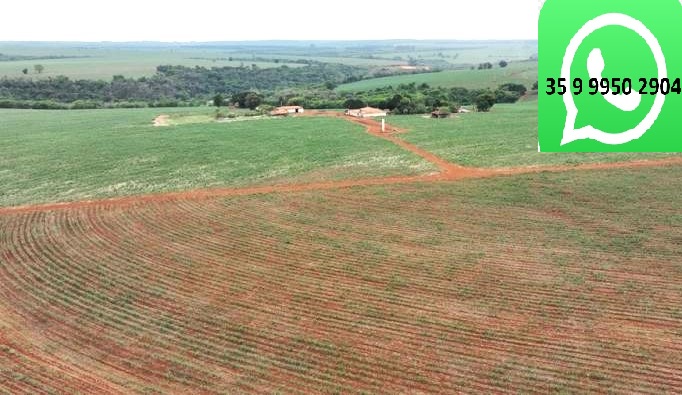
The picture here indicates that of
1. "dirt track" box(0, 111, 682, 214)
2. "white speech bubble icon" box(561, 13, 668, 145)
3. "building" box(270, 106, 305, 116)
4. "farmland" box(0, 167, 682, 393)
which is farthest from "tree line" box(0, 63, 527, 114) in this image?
"farmland" box(0, 167, 682, 393)

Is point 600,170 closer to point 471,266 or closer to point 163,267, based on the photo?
point 471,266

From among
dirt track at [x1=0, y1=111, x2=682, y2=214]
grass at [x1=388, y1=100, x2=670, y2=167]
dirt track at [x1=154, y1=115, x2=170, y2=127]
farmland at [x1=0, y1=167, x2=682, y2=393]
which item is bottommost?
farmland at [x1=0, y1=167, x2=682, y2=393]

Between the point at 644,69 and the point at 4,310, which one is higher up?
the point at 644,69

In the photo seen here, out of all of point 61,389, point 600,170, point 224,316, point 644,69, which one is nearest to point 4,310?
point 61,389

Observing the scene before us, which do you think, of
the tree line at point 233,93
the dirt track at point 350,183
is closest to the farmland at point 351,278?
the dirt track at point 350,183

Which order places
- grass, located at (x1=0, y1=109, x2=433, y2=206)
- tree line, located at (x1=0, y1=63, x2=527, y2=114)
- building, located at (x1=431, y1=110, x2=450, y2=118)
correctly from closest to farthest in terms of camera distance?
grass, located at (x1=0, y1=109, x2=433, y2=206), building, located at (x1=431, y1=110, x2=450, y2=118), tree line, located at (x1=0, y1=63, x2=527, y2=114)

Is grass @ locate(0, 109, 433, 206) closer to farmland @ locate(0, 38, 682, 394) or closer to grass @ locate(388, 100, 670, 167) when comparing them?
farmland @ locate(0, 38, 682, 394)

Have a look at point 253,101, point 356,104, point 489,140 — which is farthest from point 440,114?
point 253,101
